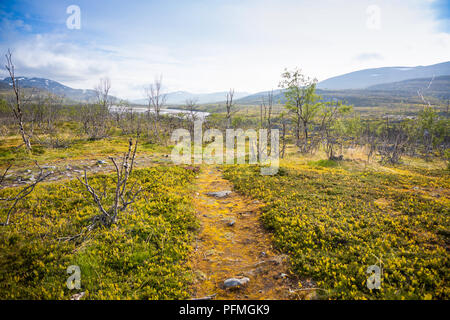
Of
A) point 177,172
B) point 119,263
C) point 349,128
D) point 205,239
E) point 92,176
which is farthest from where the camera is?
point 349,128

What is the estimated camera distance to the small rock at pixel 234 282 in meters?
5.62

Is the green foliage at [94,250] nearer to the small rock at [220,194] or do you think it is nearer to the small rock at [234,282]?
the small rock at [234,282]

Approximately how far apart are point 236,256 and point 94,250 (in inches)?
186

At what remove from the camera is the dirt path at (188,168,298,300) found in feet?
18.3

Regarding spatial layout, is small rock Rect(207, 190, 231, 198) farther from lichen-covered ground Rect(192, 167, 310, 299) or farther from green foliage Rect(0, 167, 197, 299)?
green foliage Rect(0, 167, 197, 299)

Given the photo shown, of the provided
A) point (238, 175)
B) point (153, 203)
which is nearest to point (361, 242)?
point (153, 203)

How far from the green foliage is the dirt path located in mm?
649

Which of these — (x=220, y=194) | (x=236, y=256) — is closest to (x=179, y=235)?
(x=236, y=256)

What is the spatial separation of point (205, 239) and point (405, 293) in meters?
6.22

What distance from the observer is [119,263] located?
616 centimetres

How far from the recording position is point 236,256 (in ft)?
23.6

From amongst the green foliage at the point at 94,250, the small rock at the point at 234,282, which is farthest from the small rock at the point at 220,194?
the small rock at the point at 234,282
